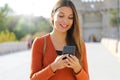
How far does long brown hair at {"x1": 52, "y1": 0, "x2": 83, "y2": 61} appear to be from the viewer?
10.5 ft

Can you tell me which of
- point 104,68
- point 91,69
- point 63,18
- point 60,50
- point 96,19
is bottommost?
point 96,19

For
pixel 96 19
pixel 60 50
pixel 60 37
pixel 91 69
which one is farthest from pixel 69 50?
pixel 96 19

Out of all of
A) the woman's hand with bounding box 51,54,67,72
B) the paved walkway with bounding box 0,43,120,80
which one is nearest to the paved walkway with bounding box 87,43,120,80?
the paved walkway with bounding box 0,43,120,80

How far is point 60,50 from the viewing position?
3.19m

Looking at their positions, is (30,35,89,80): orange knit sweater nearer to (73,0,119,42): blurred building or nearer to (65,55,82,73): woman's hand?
(65,55,82,73): woman's hand

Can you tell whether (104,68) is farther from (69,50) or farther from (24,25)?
(24,25)

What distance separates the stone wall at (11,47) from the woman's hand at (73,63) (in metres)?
28.7

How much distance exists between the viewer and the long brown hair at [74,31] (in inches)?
126

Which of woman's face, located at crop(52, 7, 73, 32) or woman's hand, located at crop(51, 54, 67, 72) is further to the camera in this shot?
woman's face, located at crop(52, 7, 73, 32)

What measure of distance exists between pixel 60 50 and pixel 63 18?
27 cm

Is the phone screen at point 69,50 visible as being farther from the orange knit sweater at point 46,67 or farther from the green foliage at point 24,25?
the green foliage at point 24,25

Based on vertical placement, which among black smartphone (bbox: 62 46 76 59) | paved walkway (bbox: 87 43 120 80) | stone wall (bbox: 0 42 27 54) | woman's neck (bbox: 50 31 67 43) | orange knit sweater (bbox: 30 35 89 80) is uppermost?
woman's neck (bbox: 50 31 67 43)

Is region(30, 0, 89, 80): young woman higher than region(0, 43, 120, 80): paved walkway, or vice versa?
region(30, 0, 89, 80): young woman

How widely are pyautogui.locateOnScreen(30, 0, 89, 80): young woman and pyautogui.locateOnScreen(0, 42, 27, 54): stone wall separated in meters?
28.4
